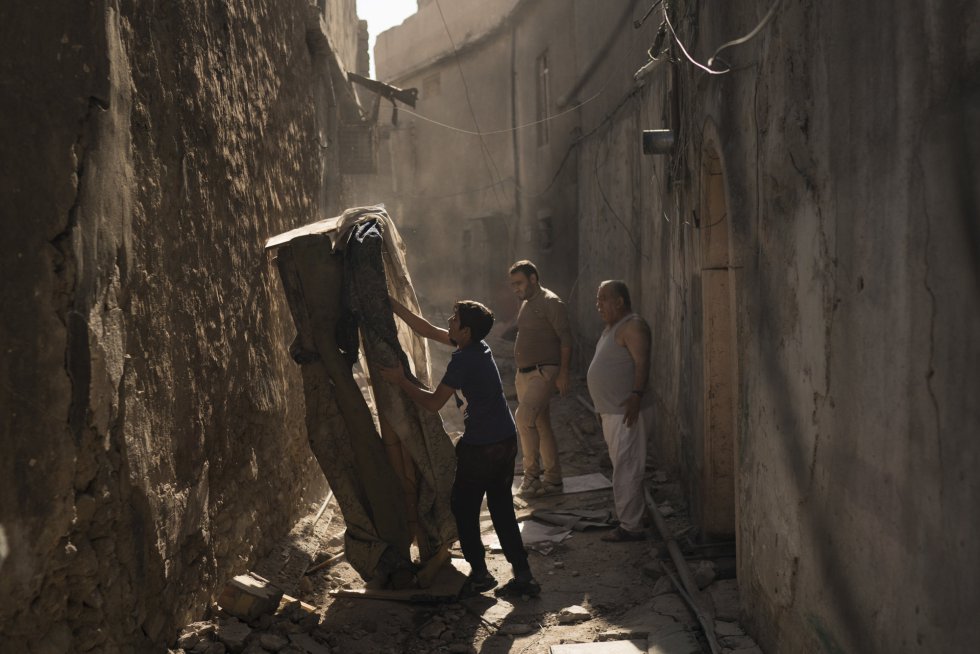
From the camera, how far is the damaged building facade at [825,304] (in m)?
2.14

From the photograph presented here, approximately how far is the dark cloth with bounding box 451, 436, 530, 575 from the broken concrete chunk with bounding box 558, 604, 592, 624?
0.36m

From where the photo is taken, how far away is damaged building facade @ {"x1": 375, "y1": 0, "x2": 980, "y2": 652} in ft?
7.02

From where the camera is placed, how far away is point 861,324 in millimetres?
2762

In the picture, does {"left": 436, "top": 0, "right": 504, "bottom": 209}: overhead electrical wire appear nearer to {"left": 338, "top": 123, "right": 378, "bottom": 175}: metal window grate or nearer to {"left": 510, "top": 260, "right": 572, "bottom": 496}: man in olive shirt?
{"left": 338, "top": 123, "right": 378, "bottom": 175}: metal window grate


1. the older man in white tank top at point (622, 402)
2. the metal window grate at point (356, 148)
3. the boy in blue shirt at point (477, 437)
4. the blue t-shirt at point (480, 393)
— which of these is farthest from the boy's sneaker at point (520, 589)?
the metal window grate at point (356, 148)

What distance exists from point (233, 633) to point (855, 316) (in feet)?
9.51

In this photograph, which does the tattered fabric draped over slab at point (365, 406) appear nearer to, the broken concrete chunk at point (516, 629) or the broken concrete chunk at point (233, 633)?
the broken concrete chunk at point (516, 629)

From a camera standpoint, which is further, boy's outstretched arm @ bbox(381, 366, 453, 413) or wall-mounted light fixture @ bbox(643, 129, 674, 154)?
wall-mounted light fixture @ bbox(643, 129, 674, 154)

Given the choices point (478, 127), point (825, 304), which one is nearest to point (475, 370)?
point (825, 304)

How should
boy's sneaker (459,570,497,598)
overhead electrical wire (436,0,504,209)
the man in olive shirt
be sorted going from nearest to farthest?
boy's sneaker (459,570,497,598) → the man in olive shirt → overhead electrical wire (436,0,504,209)

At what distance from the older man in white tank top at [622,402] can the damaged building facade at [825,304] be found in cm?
38

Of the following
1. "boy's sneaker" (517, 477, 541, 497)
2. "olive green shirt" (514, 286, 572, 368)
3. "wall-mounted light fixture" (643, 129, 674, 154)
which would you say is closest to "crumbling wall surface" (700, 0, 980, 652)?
"wall-mounted light fixture" (643, 129, 674, 154)

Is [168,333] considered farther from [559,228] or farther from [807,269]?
[559,228]

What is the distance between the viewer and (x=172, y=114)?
3.95 meters
